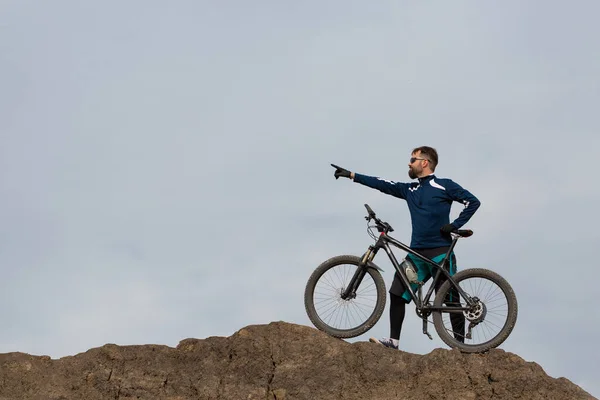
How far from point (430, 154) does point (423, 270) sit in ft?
5.13

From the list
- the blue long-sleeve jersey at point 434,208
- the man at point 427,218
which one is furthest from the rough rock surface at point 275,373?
the blue long-sleeve jersey at point 434,208

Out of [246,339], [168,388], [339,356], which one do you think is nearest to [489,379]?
[339,356]

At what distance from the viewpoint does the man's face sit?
13539 mm

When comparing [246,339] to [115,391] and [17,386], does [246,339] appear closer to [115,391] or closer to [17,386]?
[115,391]

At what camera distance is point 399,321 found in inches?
512

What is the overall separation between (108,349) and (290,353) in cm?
225

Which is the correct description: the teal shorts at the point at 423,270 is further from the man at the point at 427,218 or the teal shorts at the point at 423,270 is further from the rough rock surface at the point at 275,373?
the rough rock surface at the point at 275,373

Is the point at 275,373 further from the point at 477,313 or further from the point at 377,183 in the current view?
the point at 377,183

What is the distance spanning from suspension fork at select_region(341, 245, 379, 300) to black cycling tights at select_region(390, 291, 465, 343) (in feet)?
1.59

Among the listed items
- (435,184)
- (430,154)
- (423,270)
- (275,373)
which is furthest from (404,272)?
(275,373)

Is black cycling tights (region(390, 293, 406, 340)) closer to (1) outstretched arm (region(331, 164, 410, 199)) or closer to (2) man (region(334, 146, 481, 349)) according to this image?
(2) man (region(334, 146, 481, 349))

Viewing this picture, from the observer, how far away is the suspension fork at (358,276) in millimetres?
13070

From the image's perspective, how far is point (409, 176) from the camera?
13742 millimetres

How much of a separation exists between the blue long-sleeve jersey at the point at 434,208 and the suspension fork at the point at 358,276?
2.05 ft
